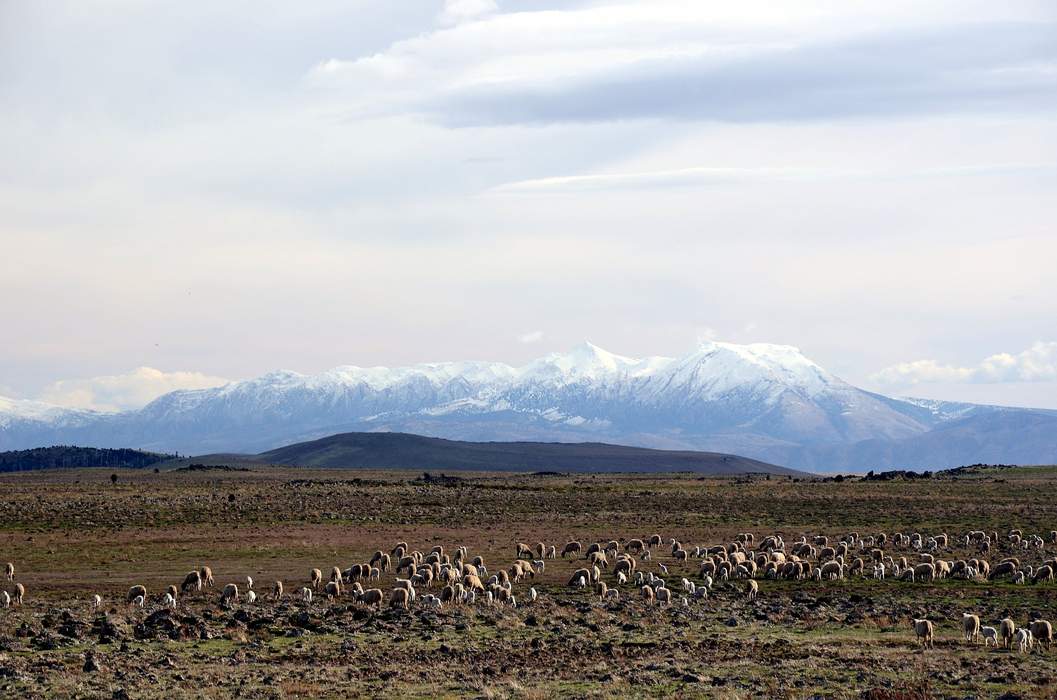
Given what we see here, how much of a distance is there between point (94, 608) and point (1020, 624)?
73.0 feet

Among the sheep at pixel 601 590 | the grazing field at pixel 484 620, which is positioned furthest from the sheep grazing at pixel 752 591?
the sheep at pixel 601 590

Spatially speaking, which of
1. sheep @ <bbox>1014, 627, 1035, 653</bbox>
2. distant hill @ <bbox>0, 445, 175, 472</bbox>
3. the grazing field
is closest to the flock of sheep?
sheep @ <bbox>1014, 627, 1035, 653</bbox>

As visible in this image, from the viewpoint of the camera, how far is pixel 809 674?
806 inches

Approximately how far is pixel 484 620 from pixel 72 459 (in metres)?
174

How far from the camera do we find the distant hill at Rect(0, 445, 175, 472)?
17988cm

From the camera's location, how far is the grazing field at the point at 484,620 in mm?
20125

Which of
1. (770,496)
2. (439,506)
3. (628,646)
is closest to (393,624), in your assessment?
(628,646)

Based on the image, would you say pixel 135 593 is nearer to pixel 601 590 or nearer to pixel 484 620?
pixel 484 620

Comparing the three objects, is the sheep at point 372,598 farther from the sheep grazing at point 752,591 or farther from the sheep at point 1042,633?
the sheep at point 1042,633

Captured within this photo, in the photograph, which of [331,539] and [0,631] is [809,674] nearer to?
[0,631]

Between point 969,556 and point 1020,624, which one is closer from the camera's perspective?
point 1020,624

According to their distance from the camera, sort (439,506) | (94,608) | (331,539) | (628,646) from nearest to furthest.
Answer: (628,646) < (94,608) < (331,539) < (439,506)

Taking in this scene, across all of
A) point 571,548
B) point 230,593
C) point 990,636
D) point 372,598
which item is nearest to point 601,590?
point 372,598

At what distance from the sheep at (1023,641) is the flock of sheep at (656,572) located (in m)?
0.02
